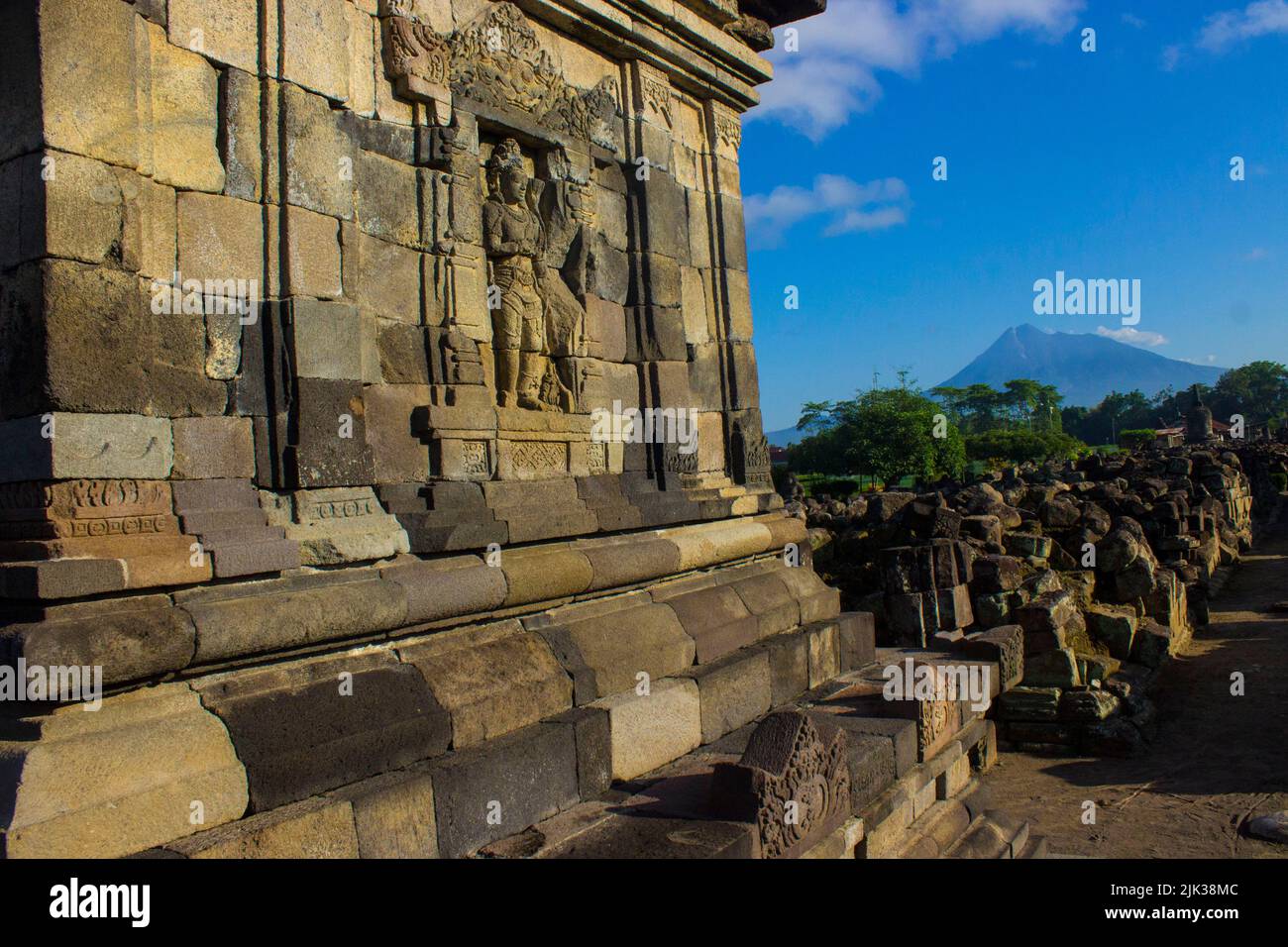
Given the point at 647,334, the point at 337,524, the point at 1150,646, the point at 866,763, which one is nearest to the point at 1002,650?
the point at 866,763

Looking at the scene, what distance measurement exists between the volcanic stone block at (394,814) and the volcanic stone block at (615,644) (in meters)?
1.26

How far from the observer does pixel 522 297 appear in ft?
19.1

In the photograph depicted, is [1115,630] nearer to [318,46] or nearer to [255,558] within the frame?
[255,558]

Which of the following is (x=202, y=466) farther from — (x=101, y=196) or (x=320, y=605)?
(x=101, y=196)

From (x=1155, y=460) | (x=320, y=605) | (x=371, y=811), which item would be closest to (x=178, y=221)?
(x=320, y=605)

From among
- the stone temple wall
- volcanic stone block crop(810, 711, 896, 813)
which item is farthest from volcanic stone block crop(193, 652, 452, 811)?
volcanic stone block crop(810, 711, 896, 813)

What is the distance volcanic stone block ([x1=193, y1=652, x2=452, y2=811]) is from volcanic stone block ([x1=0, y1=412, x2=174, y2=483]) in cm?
86

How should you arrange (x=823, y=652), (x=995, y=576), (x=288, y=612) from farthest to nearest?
(x=995, y=576), (x=823, y=652), (x=288, y=612)

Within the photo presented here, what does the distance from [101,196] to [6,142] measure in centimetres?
40

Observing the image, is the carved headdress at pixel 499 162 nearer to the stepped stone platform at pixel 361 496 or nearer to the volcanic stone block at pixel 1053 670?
the stepped stone platform at pixel 361 496

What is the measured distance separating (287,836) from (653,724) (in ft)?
7.07

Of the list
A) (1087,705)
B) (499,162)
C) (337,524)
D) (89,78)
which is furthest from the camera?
(1087,705)

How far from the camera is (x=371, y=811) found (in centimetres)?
344

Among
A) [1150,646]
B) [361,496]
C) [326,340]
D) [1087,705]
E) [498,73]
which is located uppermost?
[498,73]
